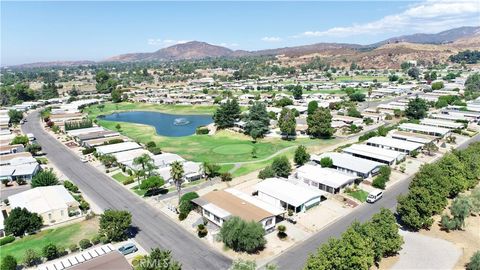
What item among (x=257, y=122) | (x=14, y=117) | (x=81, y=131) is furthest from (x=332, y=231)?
(x=14, y=117)

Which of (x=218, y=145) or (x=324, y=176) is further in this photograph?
(x=218, y=145)

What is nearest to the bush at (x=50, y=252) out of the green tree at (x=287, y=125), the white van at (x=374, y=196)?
the white van at (x=374, y=196)

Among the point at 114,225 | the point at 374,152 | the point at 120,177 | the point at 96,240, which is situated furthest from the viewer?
the point at 374,152

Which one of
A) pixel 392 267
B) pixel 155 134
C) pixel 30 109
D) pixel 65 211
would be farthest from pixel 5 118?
pixel 392 267

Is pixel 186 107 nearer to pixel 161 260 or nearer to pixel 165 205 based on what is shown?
pixel 165 205

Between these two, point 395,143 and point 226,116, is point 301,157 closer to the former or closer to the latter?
point 395,143
